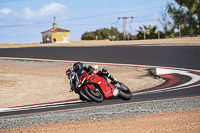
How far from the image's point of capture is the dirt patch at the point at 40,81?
1941cm

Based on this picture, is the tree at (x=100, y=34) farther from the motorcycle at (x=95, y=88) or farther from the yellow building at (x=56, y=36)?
the motorcycle at (x=95, y=88)

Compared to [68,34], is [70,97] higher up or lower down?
lower down

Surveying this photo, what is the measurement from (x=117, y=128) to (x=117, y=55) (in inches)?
842

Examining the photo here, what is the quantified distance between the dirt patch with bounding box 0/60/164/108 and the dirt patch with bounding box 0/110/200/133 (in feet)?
27.9

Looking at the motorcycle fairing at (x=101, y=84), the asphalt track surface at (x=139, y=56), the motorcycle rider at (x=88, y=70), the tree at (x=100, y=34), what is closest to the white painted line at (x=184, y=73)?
the asphalt track surface at (x=139, y=56)

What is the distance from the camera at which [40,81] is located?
902 inches

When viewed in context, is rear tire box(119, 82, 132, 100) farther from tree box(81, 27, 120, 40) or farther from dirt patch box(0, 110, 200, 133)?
tree box(81, 27, 120, 40)

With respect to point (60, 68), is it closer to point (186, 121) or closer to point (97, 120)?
point (97, 120)

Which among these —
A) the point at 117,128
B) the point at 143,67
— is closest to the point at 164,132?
the point at 117,128

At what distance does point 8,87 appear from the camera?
853 inches

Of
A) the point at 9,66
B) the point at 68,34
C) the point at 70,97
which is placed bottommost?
the point at 70,97

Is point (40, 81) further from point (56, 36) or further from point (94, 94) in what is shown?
point (56, 36)

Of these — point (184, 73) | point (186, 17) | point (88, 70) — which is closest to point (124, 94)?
point (88, 70)

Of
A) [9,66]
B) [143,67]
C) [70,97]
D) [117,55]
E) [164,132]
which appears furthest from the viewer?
[117,55]
